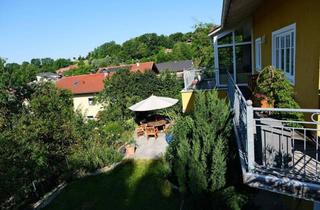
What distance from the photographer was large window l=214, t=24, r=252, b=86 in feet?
46.1

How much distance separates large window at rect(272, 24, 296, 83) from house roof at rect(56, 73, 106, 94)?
79.9ft

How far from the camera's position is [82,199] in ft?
29.8

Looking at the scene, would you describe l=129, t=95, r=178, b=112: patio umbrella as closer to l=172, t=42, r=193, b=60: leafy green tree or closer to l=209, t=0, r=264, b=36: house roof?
l=209, t=0, r=264, b=36: house roof

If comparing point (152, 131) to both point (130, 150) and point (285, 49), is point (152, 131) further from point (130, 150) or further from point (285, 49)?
point (285, 49)

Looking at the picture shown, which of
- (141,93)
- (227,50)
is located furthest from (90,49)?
(227,50)

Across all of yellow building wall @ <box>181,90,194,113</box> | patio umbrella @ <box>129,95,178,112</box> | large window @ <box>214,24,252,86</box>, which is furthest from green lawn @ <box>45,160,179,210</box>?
large window @ <box>214,24,252,86</box>

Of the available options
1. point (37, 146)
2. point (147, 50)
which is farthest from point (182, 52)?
point (37, 146)

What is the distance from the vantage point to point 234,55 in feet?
46.2

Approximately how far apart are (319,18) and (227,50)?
32.3ft

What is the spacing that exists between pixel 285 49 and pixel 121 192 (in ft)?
21.9

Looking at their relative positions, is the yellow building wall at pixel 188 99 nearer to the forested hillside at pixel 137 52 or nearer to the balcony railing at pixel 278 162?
the balcony railing at pixel 278 162

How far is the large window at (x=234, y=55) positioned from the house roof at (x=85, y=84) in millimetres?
18581

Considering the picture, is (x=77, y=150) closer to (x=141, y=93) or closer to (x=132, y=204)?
(x=132, y=204)

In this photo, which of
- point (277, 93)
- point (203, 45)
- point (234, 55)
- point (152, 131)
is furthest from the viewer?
point (203, 45)
